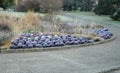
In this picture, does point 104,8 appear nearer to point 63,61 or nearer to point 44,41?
point 44,41

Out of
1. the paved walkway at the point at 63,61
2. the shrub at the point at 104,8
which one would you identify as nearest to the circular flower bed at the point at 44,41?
the paved walkway at the point at 63,61

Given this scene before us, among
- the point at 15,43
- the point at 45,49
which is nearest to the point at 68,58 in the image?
the point at 45,49

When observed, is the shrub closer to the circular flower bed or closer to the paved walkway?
the circular flower bed

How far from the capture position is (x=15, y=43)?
1240 centimetres

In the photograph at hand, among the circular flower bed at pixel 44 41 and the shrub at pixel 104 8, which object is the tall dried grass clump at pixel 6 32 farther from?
the shrub at pixel 104 8

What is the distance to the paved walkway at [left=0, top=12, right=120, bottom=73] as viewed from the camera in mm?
9484

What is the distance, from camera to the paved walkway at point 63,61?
9484mm

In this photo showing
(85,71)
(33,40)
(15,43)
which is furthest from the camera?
(33,40)

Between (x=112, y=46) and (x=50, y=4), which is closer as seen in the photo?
(x=112, y=46)

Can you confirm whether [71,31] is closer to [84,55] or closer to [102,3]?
[84,55]

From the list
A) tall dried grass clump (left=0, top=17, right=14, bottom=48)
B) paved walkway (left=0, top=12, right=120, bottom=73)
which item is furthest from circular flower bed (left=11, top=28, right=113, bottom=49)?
paved walkway (left=0, top=12, right=120, bottom=73)

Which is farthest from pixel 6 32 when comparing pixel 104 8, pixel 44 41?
pixel 104 8

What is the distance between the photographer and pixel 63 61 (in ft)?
35.1

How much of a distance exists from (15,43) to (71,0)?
121ft
